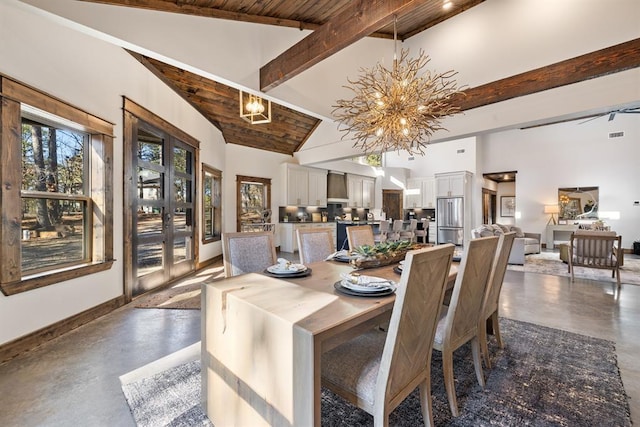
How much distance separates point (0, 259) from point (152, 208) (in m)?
2.02

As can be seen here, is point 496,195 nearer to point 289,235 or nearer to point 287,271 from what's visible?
point 289,235

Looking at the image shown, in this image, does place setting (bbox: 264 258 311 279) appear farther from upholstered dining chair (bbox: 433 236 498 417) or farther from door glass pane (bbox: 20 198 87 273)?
door glass pane (bbox: 20 198 87 273)

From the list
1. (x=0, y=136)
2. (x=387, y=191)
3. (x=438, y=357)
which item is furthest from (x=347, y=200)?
(x=0, y=136)

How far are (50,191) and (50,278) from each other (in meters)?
0.81

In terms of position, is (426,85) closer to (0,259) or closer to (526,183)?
(0,259)

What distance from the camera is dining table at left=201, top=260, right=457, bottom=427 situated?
3.49 ft

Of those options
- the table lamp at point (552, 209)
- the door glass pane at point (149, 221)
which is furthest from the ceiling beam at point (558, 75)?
the table lamp at point (552, 209)

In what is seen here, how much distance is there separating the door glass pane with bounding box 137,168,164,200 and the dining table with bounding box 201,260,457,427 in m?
3.06

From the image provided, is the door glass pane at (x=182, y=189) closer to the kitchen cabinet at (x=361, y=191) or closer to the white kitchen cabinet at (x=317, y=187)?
the white kitchen cabinet at (x=317, y=187)

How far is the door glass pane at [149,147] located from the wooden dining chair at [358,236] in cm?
302

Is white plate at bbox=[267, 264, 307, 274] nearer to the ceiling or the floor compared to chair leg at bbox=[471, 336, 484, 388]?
nearer to the ceiling

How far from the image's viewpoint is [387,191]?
429 inches

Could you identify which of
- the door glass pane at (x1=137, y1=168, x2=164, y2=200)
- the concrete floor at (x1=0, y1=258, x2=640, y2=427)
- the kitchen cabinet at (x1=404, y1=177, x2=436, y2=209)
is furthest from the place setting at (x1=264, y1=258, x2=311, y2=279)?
the kitchen cabinet at (x1=404, y1=177, x2=436, y2=209)

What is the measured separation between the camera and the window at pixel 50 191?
226cm
